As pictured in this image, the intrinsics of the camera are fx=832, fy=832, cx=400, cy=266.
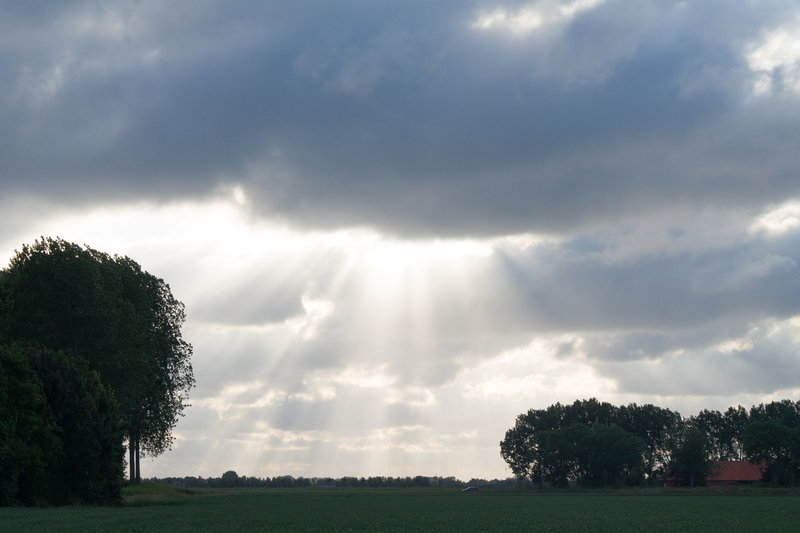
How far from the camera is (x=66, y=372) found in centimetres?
7044

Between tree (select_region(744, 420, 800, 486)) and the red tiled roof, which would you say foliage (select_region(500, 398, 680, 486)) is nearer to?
the red tiled roof

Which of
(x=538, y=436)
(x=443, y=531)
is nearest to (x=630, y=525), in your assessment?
(x=443, y=531)

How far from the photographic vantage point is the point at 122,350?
78.1 metres

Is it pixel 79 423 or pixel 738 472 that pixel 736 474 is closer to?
pixel 738 472

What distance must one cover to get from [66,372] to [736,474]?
15046cm

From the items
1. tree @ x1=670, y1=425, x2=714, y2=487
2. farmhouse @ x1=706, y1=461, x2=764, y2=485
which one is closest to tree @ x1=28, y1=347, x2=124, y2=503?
tree @ x1=670, y1=425, x2=714, y2=487

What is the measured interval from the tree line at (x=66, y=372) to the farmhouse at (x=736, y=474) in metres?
127

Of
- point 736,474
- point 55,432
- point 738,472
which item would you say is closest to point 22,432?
point 55,432

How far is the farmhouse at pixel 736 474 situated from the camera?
16962cm

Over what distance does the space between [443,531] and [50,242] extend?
47834 millimetres

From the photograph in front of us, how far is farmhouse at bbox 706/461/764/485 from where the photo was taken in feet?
557

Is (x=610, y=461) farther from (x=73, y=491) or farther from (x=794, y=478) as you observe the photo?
(x=73, y=491)

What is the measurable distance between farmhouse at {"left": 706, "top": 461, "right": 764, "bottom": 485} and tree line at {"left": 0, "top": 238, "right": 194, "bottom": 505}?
127 m

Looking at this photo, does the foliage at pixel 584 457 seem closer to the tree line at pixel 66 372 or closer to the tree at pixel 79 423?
the tree line at pixel 66 372
